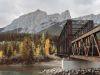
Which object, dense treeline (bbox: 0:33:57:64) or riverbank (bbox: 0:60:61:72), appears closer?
riverbank (bbox: 0:60:61:72)

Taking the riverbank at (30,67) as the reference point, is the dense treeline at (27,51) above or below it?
above

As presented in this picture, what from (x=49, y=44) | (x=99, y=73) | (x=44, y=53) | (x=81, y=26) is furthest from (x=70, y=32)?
(x=49, y=44)

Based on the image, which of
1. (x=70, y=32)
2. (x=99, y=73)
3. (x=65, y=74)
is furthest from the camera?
(x=70, y=32)

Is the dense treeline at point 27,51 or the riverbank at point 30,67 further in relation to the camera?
the dense treeline at point 27,51

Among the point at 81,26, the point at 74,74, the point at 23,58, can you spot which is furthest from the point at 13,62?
the point at 74,74

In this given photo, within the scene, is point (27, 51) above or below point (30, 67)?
above

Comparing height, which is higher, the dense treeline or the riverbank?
the dense treeline

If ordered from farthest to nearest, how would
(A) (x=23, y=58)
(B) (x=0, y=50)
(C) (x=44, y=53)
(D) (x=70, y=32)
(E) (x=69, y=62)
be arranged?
(B) (x=0, y=50) → (C) (x=44, y=53) → (A) (x=23, y=58) → (D) (x=70, y=32) → (E) (x=69, y=62)

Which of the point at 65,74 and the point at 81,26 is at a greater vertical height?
the point at 81,26

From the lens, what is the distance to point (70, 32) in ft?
228

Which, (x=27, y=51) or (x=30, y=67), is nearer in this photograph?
(x=30, y=67)

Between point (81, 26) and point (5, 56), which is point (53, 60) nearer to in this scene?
point (5, 56)

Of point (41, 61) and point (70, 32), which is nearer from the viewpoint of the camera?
point (70, 32)

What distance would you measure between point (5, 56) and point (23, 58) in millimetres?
22462
